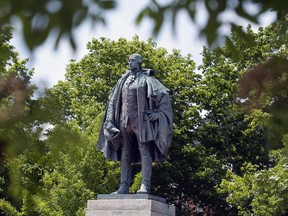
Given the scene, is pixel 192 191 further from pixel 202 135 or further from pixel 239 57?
pixel 239 57

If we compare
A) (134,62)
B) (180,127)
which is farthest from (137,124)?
(180,127)

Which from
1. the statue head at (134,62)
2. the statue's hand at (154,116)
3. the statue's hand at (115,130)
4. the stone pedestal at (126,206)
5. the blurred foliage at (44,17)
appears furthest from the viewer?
the statue head at (134,62)

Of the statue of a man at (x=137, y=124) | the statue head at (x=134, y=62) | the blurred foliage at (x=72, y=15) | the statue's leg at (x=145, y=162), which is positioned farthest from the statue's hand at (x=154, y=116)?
the blurred foliage at (x=72, y=15)

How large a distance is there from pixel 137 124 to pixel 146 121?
0.15 meters

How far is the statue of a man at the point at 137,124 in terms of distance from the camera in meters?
10.7

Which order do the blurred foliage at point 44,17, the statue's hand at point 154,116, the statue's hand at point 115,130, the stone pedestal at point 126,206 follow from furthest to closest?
the statue's hand at point 115,130 → the statue's hand at point 154,116 → the stone pedestal at point 126,206 → the blurred foliage at point 44,17

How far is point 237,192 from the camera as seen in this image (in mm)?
21609

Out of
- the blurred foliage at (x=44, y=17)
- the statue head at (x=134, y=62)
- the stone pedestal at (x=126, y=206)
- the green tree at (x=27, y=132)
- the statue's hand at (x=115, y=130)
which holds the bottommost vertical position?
the blurred foliage at (x=44, y=17)

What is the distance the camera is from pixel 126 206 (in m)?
10.1

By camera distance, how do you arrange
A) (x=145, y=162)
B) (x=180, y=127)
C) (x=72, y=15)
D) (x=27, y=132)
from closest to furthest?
(x=72, y=15)
(x=27, y=132)
(x=145, y=162)
(x=180, y=127)

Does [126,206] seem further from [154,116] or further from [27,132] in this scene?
[27,132]

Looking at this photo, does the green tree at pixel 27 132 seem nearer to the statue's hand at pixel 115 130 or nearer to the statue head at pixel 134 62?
the statue's hand at pixel 115 130

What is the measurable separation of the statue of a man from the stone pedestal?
313mm

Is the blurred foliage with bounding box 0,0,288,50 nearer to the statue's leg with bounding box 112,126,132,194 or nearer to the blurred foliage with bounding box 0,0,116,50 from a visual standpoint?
the blurred foliage with bounding box 0,0,116,50
